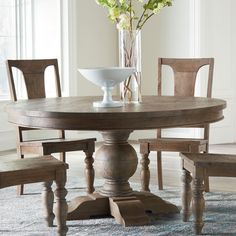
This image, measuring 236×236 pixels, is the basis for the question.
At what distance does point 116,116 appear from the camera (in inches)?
103

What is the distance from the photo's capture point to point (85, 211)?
3346 mm

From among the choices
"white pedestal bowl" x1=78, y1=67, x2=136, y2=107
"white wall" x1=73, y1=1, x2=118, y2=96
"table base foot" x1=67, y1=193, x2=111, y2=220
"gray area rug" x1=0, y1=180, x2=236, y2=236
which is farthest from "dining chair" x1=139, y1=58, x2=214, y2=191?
"white wall" x1=73, y1=1, x2=118, y2=96

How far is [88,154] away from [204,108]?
1.14 meters

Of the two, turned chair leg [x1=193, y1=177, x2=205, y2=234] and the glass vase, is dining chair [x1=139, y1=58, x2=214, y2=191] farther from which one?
turned chair leg [x1=193, y1=177, x2=205, y2=234]

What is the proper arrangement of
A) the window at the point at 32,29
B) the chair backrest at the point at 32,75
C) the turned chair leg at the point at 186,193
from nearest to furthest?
the turned chair leg at the point at 186,193 → the chair backrest at the point at 32,75 → the window at the point at 32,29

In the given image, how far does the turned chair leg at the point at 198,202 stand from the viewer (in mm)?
2873

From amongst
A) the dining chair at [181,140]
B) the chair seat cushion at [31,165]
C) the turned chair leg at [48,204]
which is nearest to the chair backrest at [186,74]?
the dining chair at [181,140]

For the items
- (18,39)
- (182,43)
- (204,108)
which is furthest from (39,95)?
(182,43)

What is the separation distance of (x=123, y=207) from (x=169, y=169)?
1786mm

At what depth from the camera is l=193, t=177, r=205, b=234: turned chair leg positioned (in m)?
2.87

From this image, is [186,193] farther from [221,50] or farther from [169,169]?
[221,50]

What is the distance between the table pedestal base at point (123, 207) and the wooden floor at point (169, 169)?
82cm

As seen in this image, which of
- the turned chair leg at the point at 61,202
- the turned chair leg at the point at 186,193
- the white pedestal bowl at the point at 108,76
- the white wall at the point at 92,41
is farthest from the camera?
the white wall at the point at 92,41

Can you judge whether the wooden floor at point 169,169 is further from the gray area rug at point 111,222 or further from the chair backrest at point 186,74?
the chair backrest at point 186,74
